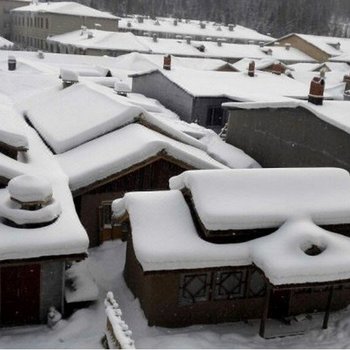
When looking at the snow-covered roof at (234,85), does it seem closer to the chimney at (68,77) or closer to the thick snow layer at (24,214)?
the chimney at (68,77)

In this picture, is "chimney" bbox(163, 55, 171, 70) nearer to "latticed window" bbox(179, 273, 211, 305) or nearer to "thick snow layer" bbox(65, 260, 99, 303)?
"thick snow layer" bbox(65, 260, 99, 303)

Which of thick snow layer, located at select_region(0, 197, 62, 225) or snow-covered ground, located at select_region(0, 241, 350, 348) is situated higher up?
thick snow layer, located at select_region(0, 197, 62, 225)

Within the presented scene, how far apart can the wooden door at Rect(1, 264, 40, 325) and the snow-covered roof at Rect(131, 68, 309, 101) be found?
19.2m

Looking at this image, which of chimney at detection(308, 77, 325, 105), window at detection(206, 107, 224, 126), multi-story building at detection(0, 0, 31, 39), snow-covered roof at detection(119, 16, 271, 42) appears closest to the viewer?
chimney at detection(308, 77, 325, 105)

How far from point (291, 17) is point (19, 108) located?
136m

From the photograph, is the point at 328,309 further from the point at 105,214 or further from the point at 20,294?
the point at 20,294

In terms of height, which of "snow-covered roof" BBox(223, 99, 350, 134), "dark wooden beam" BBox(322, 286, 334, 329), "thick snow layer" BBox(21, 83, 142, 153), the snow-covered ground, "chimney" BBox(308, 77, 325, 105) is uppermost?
"chimney" BBox(308, 77, 325, 105)

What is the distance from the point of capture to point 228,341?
1393 cm

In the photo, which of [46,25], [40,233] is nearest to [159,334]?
[40,233]

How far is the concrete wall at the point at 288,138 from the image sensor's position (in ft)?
68.3

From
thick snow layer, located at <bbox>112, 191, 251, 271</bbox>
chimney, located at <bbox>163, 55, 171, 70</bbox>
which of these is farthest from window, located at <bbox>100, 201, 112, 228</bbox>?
chimney, located at <bbox>163, 55, 171, 70</bbox>

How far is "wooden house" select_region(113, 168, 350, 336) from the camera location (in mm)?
13516

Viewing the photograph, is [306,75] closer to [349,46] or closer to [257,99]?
[257,99]

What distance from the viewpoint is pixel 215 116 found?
110 feet
